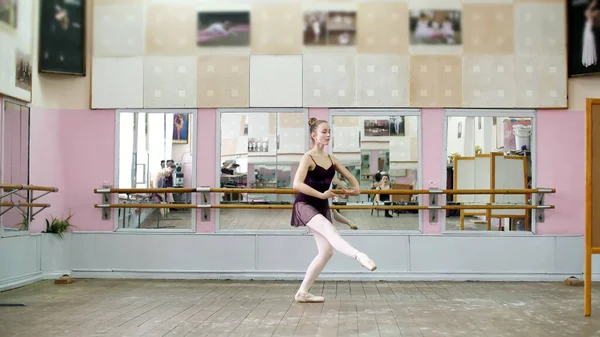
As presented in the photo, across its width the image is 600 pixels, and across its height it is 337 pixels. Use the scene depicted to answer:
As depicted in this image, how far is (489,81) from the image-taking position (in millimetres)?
9719

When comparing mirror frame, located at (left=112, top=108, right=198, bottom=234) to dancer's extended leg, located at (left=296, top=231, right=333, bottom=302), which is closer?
dancer's extended leg, located at (left=296, top=231, right=333, bottom=302)

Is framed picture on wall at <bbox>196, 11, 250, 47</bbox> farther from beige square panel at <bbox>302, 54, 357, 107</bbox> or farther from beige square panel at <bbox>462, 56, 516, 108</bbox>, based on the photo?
beige square panel at <bbox>462, 56, 516, 108</bbox>

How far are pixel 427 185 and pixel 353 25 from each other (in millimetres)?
2261

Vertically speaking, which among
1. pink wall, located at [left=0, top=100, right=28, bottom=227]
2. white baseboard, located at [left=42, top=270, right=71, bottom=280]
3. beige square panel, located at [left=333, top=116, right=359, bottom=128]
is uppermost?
beige square panel, located at [left=333, top=116, right=359, bottom=128]

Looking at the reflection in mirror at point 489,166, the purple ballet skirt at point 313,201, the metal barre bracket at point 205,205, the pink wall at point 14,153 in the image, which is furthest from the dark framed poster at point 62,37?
the reflection in mirror at point 489,166

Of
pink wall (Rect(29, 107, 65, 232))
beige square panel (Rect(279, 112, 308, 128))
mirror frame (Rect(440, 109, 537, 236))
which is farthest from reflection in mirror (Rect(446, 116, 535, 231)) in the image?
pink wall (Rect(29, 107, 65, 232))

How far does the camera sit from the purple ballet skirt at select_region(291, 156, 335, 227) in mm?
7061

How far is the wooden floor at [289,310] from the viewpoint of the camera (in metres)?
5.79

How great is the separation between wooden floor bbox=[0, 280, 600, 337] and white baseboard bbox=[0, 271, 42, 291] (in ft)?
0.43

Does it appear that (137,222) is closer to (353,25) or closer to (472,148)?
(353,25)

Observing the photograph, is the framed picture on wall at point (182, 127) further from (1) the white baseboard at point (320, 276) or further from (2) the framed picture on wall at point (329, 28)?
(2) the framed picture on wall at point (329, 28)

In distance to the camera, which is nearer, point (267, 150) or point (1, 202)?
point (1, 202)

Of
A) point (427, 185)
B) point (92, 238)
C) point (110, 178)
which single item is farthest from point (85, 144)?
point (427, 185)

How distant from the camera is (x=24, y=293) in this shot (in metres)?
8.22
